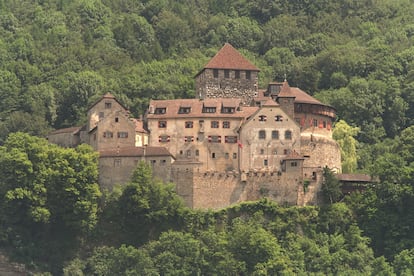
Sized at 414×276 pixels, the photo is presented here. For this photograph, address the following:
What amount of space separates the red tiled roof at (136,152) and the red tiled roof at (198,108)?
13.0ft

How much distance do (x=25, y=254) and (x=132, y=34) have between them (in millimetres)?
57752

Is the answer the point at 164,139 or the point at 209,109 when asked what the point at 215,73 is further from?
the point at 164,139

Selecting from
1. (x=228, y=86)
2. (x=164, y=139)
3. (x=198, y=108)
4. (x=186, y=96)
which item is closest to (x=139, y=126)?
(x=164, y=139)

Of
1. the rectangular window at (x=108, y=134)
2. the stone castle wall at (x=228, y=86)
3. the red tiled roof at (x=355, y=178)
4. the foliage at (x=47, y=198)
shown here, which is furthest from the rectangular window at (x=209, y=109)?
the red tiled roof at (x=355, y=178)

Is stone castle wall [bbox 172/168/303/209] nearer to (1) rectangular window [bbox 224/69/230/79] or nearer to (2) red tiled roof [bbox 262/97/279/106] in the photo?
(2) red tiled roof [bbox 262/97/279/106]

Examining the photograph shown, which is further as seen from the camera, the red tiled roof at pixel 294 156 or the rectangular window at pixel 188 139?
the rectangular window at pixel 188 139

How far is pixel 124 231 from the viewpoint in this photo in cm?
10356

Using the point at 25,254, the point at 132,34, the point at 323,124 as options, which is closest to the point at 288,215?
the point at 323,124

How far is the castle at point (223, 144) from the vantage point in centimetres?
10381

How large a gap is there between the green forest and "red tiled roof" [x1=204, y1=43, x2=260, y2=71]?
1041 cm

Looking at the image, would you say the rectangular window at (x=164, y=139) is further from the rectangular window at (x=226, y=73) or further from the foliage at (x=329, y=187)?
the foliage at (x=329, y=187)

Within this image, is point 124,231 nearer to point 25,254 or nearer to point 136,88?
point 25,254

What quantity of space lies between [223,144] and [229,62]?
9.84m

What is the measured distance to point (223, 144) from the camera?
4203 inches
